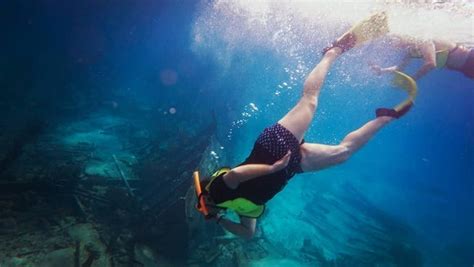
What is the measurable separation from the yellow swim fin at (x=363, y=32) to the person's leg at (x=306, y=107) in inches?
12.2

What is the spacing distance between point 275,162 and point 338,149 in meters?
1.13

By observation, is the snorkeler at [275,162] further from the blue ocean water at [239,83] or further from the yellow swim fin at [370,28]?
the blue ocean water at [239,83]

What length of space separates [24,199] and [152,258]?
148 inches

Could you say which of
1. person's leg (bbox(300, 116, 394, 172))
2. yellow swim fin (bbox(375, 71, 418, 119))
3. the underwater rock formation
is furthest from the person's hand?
the underwater rock formation

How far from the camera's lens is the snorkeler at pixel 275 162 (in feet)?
12.3

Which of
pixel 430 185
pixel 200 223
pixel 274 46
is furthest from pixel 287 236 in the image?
pixel 430 185

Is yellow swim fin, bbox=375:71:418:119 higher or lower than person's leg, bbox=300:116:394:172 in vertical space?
higher

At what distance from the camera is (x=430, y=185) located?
3697cm

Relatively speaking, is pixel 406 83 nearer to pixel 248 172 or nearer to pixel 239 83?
pixel 248 172

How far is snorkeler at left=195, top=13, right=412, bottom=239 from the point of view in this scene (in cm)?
375

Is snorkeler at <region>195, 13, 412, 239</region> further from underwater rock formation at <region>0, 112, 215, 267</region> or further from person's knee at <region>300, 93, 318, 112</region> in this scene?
underwater rock formation at <region>0, 112, 215, 267</region>

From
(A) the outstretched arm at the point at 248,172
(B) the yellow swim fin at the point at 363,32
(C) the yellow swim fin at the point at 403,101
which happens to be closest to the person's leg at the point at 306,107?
(B) the yellow swim fin at the point at 363,32

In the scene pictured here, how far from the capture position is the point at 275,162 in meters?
3.87

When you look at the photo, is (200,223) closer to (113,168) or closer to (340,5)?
(113,168)
